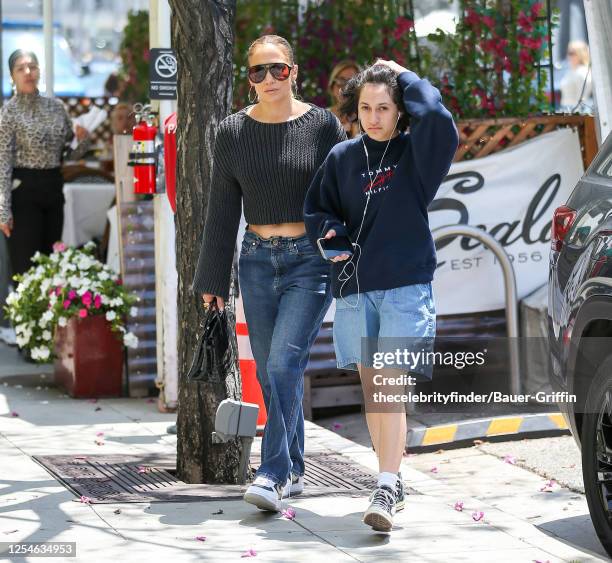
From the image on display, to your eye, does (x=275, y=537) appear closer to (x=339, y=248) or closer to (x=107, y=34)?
(x=339, y=248)

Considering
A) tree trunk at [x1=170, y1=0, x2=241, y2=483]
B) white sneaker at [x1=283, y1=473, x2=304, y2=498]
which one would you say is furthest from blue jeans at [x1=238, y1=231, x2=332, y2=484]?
tree trunk at [x1=170, y1=0, x2=241, y2=483]

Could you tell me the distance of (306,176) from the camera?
218 inches

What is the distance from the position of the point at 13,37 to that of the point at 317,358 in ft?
56.4

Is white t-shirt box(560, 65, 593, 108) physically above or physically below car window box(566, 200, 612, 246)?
above

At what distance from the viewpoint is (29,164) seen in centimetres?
959

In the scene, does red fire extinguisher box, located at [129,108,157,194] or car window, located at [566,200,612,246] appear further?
red fire extinguisher box, located at [129,108,157,194]

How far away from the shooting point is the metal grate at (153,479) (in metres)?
5.86

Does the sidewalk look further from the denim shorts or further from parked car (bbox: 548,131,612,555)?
the denim shorts

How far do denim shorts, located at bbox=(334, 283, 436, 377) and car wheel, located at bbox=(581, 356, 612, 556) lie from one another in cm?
64

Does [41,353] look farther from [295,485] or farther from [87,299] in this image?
[295,485]

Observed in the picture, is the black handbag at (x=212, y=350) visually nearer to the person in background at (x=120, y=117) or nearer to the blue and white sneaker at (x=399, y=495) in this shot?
the blue and white sneaker at (x=399, y=495)

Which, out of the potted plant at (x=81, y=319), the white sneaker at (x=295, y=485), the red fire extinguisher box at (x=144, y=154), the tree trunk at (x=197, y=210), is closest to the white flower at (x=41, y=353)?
the potted plant at (x=81, y=319)

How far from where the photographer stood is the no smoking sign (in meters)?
7.58

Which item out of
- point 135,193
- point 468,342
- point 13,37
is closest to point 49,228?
point 135,193
